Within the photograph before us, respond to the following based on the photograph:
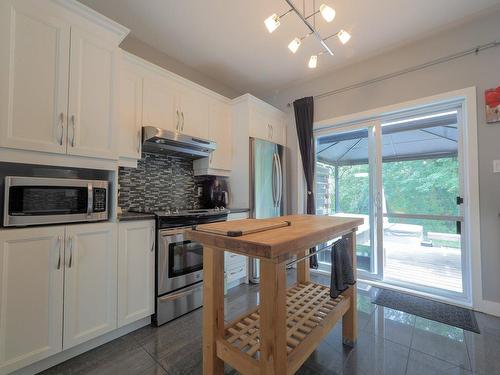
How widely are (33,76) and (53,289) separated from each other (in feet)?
A: 4.35

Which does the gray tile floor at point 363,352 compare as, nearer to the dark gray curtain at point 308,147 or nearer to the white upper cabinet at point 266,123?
the dark gray curtain at point 308,147

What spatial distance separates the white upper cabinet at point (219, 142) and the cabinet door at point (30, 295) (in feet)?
5.28

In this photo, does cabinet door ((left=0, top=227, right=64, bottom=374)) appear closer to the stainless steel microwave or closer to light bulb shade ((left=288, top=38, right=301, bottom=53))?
the stainless steel microwave

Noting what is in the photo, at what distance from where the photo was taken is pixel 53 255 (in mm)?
1411

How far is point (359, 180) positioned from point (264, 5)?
2248 millimetres

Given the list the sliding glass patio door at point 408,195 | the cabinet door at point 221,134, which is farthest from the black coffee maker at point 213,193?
the sliding glass patio door at point 408,195

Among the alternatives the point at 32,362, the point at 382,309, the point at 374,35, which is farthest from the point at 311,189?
the point at 32,362

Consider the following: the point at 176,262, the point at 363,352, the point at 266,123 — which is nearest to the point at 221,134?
the point at 266,123

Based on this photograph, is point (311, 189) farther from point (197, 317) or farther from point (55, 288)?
point (55, 288)

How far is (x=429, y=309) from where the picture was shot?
7.16 feet

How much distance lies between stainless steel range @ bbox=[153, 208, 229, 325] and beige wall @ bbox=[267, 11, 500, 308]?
2480 mm

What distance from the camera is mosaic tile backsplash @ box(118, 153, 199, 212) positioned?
2301 mm

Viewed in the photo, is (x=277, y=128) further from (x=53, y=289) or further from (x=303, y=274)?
(x=53, y=289)

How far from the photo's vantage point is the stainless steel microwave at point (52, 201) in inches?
51.6
